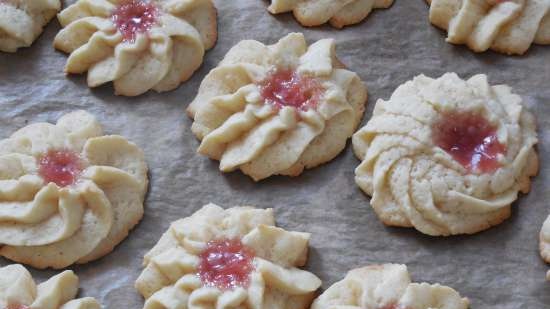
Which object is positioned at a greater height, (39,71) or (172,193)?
(39,71)

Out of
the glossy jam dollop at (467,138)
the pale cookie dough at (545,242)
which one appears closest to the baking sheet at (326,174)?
the pale cookie dough at (545,242)

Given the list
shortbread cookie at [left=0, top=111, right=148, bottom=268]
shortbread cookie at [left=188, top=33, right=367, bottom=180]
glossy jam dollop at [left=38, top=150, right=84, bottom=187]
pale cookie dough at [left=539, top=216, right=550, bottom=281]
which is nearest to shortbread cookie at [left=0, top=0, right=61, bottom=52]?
shortbread cookie at [left=0, top=111, right=148, bottom=268]

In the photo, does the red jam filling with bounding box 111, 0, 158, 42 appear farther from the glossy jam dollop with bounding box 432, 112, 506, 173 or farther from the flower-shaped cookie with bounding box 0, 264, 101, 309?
the glossy jam dollop with bounding box 432, 112, 506, 173

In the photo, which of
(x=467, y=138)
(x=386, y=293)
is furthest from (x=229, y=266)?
(x=467, y=138)

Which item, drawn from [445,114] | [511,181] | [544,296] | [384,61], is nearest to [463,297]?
[544,296]

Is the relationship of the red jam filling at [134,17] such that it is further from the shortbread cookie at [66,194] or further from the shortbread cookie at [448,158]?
the shortbread cookie at [448,158]

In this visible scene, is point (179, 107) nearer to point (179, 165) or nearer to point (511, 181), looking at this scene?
point (179, 165)
